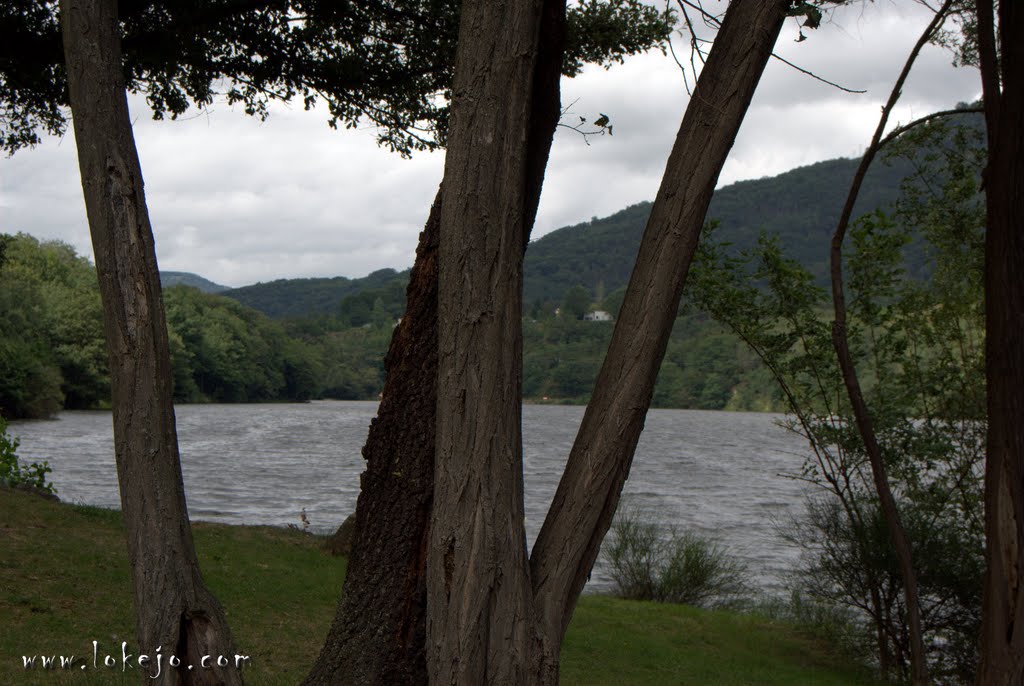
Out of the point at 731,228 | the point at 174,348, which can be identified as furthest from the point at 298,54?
the point at 731,228

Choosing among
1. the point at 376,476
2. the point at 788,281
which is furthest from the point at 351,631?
the point at 788,281

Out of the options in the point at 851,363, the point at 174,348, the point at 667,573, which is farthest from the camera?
the point at 174,348

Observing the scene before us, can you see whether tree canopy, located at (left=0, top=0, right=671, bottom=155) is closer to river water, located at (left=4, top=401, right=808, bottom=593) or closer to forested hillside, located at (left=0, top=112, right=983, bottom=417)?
forested hillside, located at (left=0, top=112, right=983, bottom=417)

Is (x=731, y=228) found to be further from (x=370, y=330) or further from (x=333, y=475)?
(x=333, y=475)

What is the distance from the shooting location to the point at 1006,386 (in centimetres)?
475

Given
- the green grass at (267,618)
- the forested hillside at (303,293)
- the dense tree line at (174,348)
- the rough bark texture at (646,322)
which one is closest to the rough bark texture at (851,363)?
the green grass at (267,618)

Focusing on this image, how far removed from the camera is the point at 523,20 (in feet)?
10.3

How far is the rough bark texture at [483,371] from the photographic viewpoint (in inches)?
119

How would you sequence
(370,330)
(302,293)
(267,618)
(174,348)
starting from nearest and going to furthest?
(267,618), (174,348), (370,330), (302,293)

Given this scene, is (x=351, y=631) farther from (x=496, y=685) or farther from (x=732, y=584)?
(x=732, y=584)

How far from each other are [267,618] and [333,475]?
70.7ft

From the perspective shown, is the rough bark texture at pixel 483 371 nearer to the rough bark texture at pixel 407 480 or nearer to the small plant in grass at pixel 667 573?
the rough bark texture at pixel 407 480

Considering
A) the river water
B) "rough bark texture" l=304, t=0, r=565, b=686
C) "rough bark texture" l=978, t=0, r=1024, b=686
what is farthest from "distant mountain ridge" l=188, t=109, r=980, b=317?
"rough bark texture" l=304, t=0, r=565, b=686

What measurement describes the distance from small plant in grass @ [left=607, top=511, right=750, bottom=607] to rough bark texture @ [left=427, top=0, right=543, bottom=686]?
11.7 m
